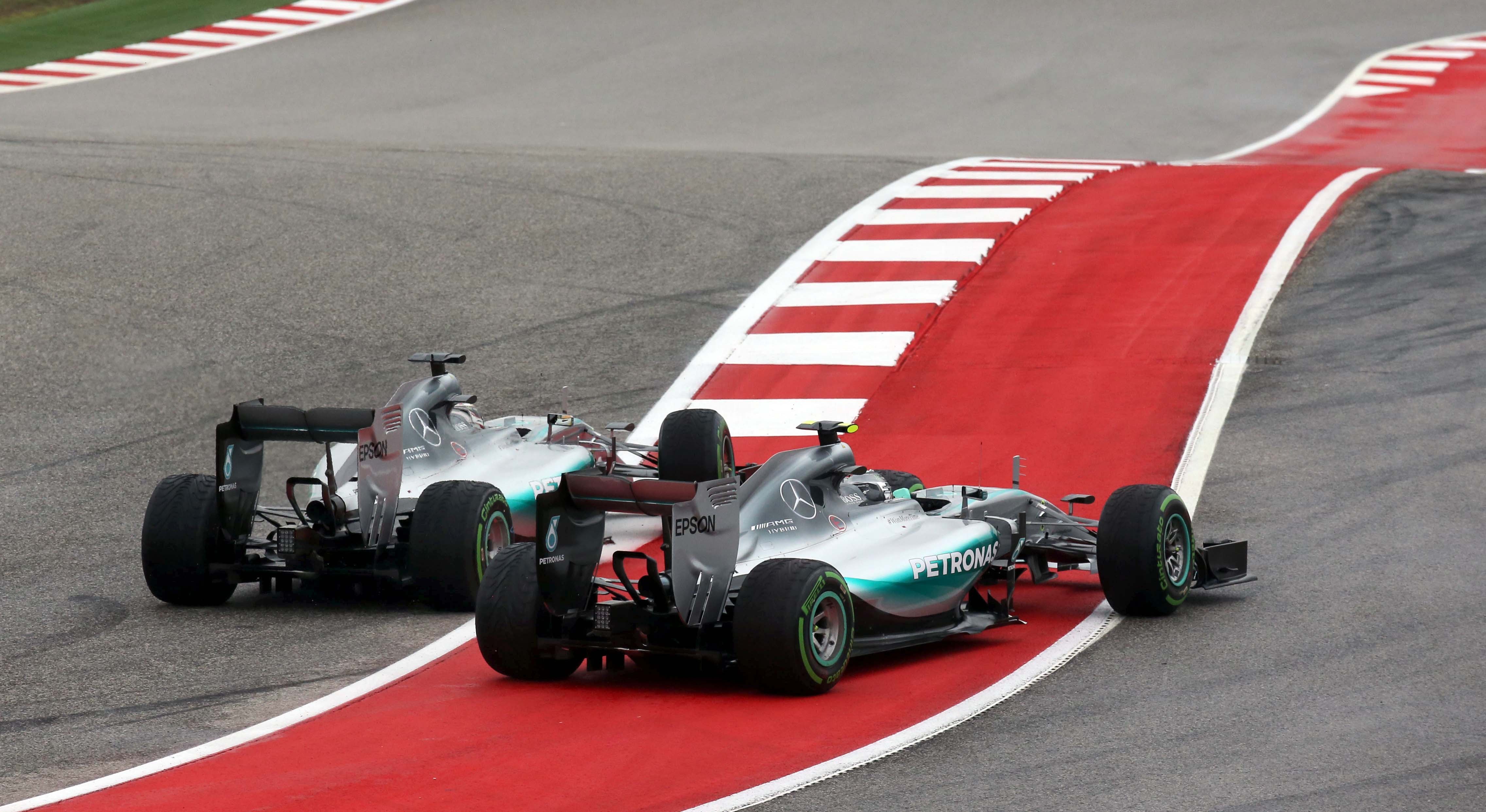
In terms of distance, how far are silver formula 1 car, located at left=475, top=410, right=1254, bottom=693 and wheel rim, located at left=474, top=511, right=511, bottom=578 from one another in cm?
115

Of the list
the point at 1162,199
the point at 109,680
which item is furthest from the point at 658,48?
the point at 109,680

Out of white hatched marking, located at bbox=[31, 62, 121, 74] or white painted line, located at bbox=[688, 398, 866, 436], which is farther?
white hatched marking, located at bbox=[31, 62, 121, 74]

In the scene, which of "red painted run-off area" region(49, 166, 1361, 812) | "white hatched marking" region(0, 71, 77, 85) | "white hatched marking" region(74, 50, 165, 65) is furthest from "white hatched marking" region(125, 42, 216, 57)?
"red painted run-off area" region(49, 166, 1361, 812)

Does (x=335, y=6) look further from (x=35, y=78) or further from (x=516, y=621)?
(x=516, y=621)

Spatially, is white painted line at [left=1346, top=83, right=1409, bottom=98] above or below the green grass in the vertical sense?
below

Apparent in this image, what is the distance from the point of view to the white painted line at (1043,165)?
2573 centimetres

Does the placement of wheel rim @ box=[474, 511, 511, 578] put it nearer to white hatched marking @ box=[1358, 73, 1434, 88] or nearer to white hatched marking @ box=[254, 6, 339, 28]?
white hatched marking @ box=[1358, 73, 1434, 88]

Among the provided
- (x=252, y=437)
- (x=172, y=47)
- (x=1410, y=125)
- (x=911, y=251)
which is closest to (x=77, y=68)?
(x=172, y=47)

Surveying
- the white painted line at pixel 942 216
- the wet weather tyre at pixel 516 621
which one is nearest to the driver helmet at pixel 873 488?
the wet weather tyre at pixel 516 621

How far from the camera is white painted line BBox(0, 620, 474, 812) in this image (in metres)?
8.26

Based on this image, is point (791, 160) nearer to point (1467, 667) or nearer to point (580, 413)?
point (580, 413)

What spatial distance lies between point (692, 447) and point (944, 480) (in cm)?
423

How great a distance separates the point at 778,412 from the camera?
16.7m

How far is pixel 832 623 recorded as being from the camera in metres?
9.66
